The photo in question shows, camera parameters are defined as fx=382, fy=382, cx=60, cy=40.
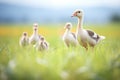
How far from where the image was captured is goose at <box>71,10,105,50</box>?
2676 mm

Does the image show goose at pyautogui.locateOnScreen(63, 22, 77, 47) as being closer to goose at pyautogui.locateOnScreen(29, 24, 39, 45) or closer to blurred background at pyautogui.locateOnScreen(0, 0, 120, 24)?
blurred background at pyautogui.locateOnScreen(0, 0, 120, 24)

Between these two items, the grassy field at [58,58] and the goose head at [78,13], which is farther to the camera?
the goose head at [78,13]

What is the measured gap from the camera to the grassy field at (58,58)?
7.93ft

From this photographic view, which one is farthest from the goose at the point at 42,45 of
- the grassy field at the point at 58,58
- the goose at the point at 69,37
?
the goose at the point at 69,37

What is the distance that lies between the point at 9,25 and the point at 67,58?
623 millimetres

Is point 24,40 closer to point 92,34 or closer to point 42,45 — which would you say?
point 42,45

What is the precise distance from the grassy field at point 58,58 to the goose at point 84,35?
4 cm

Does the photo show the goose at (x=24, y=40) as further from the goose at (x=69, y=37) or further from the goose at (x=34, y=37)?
the goose at (x=69, y=37)

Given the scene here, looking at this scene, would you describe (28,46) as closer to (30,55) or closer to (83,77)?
(30,55)

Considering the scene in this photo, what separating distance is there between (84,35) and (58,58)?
0.99 ft

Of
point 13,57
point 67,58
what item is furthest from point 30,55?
point 67,58

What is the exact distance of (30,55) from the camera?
2576 millimetres

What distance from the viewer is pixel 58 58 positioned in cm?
250

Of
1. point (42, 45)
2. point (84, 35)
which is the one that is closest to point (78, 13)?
point (84, 35)
